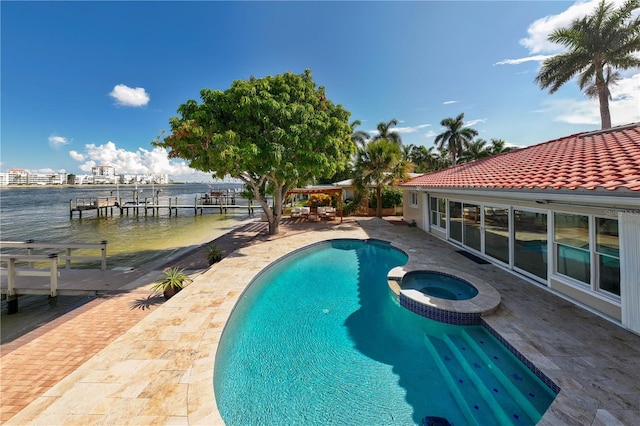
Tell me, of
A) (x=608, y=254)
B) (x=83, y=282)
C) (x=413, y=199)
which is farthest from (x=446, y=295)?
(x=413, y=199)

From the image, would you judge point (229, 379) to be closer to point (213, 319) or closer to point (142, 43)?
point (213, 319)

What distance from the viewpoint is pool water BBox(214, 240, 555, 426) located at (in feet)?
11.8

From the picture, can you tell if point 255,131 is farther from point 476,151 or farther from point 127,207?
point 476,151

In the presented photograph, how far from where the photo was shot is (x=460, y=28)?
43.2 ft

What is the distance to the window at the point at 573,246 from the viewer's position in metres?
5.70

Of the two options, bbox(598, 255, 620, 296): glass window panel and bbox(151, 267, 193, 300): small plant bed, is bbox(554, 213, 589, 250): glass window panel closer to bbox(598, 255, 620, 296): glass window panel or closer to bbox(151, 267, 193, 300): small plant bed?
bbox(598, 255, 620, 296): glass window panel

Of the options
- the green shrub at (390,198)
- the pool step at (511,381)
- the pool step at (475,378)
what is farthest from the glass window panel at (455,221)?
the green shrub at (390,198)

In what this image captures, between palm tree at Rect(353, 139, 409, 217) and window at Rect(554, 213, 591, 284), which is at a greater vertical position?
palm tree at Rect(353, 139, 409, 217)

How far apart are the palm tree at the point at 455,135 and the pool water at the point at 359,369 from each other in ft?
140

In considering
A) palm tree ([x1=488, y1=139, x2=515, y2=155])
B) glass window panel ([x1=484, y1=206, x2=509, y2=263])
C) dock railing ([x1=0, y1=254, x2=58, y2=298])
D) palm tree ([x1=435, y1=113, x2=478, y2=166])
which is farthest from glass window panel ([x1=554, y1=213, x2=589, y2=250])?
palm tree ([x1=488, y1=139, x2=515, y2=155])

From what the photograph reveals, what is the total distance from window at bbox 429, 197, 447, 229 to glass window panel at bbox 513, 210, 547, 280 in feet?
16.3

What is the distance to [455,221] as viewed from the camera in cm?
1191

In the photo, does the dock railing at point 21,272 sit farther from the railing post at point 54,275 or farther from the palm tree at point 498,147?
the palm tree at point 498,147

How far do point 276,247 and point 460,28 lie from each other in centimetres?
1562
